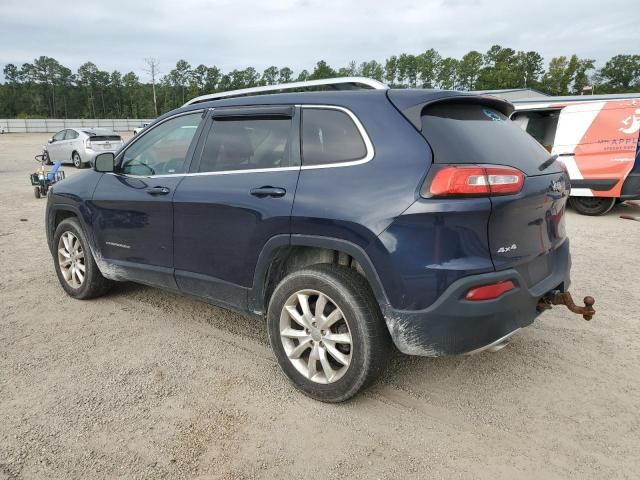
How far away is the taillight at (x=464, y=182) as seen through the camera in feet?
7.64

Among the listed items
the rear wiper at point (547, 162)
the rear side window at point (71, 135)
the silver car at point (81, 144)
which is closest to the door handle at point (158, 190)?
the rear wiper at point (547, 162)

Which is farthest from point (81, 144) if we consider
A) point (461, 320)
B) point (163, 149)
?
point (461, 320)

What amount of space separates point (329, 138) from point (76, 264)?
299cm

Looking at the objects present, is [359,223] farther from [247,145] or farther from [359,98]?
[247,145]

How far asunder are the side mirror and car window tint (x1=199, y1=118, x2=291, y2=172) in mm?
1076

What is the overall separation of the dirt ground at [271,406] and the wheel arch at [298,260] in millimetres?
561

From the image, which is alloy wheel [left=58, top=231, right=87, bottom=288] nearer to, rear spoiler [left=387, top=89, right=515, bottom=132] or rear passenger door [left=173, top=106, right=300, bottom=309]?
rear passenger door [left=173, top=106, right=300, bottom=309]

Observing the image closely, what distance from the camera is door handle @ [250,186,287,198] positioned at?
284cm

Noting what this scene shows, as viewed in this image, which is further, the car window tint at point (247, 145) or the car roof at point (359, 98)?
the car window tint at point (247, 145)

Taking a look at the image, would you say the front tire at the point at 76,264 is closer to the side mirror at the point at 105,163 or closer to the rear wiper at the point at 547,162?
the side mirror at the point at 105,163

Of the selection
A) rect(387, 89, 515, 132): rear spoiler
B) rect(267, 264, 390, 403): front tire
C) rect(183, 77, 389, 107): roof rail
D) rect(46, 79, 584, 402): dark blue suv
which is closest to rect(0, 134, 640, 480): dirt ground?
rect(267, 264, 390, 403): front tire

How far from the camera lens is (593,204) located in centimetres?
909

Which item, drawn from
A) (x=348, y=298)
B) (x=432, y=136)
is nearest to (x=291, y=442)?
(x=348, y=298)

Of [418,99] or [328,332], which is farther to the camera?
[328,332]
